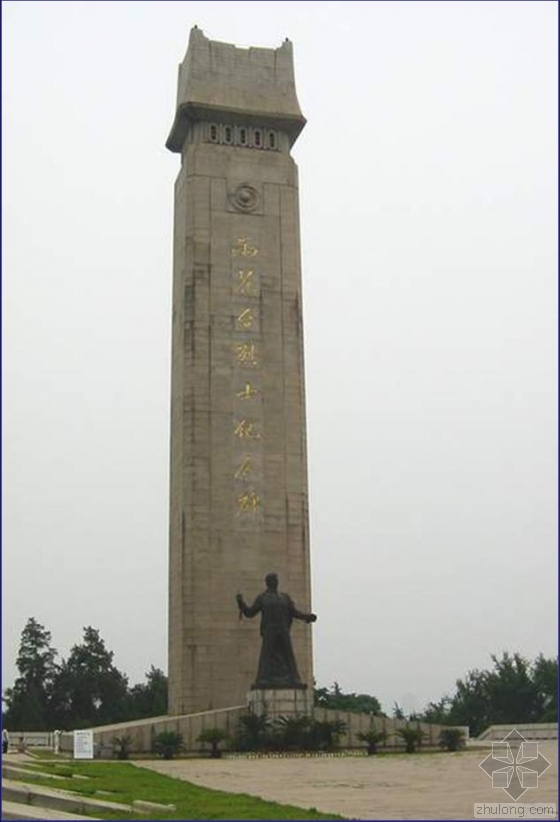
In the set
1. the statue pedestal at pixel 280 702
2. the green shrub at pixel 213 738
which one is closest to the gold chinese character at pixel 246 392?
the statue pedestal at pixel 280 702

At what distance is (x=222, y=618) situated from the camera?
3083cm

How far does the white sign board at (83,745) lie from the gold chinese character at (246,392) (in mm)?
12806

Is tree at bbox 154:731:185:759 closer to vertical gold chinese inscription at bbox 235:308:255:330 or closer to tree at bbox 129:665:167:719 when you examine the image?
vertical gold chinese inscription at bbox 235:308:255:330

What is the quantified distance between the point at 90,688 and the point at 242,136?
29032 millimetres

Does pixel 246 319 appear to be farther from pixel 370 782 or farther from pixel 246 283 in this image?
pixel 370 782

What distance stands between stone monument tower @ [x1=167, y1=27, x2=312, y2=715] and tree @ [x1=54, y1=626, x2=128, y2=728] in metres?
21.5

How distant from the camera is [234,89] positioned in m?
34.8

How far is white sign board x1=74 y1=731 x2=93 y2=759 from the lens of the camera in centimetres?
2148

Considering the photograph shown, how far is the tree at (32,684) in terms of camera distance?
47062 mm

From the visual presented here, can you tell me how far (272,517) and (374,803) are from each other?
20589 mm

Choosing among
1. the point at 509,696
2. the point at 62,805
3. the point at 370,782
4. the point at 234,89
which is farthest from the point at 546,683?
the point at 62,805

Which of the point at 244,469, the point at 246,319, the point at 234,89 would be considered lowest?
the point at 244,469

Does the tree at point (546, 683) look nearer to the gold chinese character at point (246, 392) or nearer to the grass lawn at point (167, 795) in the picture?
the gold chinese character at point (246, 392)

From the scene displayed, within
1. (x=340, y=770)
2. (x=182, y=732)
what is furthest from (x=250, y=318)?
(x=340, y=770)
